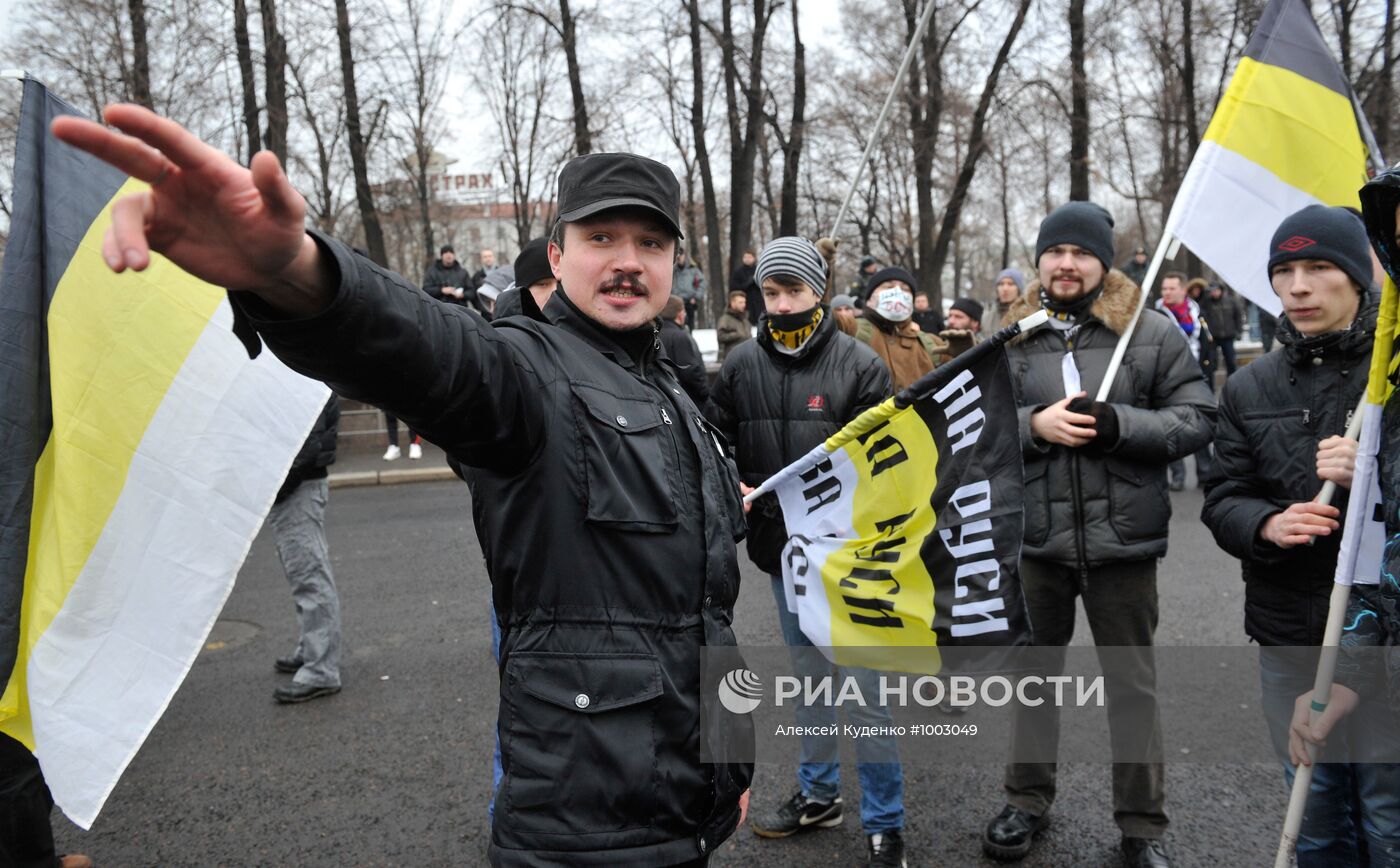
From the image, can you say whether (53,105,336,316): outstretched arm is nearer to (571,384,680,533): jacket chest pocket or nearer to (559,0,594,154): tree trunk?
(571,384,680,533): jacket chest pocket

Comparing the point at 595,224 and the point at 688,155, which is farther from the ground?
A: the point at 688,155

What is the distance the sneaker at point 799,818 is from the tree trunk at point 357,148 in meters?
17.5

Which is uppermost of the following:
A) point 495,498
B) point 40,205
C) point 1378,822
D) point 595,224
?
point 40,205

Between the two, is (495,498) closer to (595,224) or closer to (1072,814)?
(595,224)

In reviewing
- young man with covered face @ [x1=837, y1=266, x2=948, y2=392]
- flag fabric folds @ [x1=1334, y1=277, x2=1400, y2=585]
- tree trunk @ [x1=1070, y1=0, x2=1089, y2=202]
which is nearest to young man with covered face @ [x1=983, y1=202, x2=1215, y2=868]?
flag fabric folds @ [x1=1334, y1=277, x2=1400, y2=585]

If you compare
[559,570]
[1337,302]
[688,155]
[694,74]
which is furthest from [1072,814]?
[688,155]

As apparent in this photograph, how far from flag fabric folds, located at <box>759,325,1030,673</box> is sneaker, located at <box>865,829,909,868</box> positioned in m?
0.62

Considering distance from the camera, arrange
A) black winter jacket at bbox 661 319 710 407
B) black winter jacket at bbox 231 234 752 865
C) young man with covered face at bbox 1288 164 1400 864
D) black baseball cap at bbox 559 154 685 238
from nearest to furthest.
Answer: black winter jacket at bbox 231 234 752 865 < black baseball cap at bbox 559 154 685 238 < young man with covered face at bbox 1288 164 1400 864 < black winter jacket at bbox 661 319 710 407

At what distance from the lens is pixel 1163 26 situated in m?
20.8

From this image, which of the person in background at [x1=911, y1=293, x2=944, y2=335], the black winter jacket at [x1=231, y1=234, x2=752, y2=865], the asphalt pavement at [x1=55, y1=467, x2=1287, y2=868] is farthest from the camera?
the person in background at [x1=911, y1=293, x2=944, y2=335]

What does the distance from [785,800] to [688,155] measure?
91.3ft

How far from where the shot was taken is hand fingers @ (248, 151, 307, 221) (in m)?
1.12

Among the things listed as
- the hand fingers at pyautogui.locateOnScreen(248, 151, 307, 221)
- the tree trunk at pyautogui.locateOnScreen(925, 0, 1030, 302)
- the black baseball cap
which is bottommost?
the hand fingers at pyautogui.locateOnScreen(248, 151, 307, 221)

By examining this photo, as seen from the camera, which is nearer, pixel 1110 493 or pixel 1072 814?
pixel 1110 493
